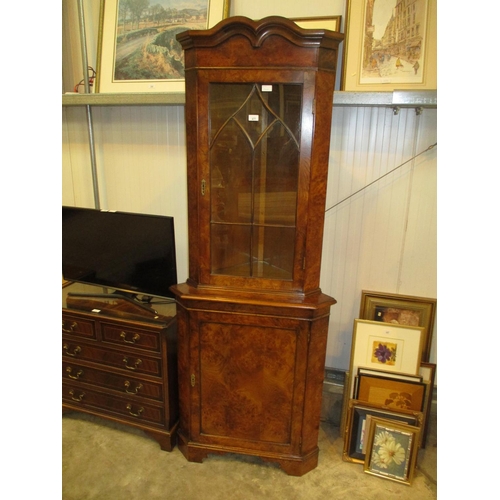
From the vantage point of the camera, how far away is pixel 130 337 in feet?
6.40

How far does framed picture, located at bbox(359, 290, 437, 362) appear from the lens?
204 cm

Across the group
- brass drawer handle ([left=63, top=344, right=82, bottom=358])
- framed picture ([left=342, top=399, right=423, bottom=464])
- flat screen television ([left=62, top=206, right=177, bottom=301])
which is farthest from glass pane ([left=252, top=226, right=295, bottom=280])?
brass drawer handle ([left=63, top=344, right=82, bottom=358])

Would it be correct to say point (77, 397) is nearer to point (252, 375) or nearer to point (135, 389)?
point (135, 389)

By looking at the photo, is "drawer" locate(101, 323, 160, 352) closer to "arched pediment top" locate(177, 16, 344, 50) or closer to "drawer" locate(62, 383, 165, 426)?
"drawer" locate(62, 383, 165, 426)

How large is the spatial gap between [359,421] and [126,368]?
124 cm

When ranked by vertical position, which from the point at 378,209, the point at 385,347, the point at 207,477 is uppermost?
the point at 378,209

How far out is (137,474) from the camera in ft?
6.26

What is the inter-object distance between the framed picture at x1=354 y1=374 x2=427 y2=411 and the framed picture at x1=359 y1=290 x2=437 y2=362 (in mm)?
213

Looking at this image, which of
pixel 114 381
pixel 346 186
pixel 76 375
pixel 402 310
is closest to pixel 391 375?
pixel 402 310

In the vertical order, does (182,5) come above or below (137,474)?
above

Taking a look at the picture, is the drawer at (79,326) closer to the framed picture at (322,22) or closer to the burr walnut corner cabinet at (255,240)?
the burr walnut corner cabinet at (255,240)
